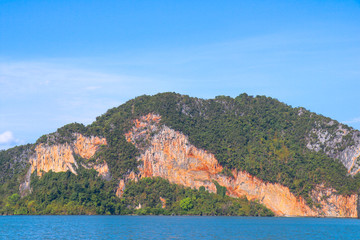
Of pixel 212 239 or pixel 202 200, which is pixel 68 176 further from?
pixel 212 239

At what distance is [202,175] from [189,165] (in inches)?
210

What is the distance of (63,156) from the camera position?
522 ft

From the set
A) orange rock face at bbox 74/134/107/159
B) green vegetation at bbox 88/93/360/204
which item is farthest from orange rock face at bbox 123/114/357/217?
orange rock face at bbox 74/134/107/159

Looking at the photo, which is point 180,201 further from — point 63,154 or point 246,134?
point 63,154

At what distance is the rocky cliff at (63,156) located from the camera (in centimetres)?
15788

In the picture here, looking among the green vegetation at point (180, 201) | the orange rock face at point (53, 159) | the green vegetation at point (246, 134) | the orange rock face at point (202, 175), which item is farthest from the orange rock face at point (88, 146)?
the green vegetation at point (180, 201)

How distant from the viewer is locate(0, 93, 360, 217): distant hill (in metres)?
143

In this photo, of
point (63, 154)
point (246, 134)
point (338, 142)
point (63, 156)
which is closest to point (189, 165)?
point (246, 134)

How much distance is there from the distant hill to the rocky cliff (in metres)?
0.33

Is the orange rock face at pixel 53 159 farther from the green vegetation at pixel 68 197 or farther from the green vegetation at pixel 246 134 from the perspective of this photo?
the green vegetation at pixel 246 134

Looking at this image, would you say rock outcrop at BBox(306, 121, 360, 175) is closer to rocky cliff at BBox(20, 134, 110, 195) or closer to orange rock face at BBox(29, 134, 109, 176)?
rocky cliff at BBox(20, 134, 110, 195)

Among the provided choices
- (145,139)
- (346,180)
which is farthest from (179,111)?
(346,180)

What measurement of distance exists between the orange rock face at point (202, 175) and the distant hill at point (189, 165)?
303mm

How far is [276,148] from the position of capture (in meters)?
162
